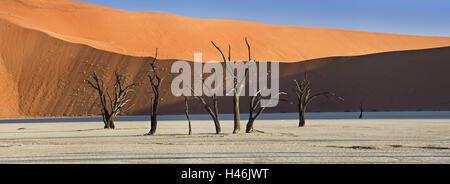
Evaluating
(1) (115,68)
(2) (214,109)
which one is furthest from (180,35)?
(2) (214,109)

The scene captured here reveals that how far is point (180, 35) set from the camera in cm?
9856

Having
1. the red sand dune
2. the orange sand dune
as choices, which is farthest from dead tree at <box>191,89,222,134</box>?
the orange sand dune

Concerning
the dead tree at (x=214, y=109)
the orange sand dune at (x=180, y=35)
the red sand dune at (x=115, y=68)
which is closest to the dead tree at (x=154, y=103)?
the dead tree at (x=214, y=109)

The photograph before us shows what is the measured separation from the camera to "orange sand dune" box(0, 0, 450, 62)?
8831 cm

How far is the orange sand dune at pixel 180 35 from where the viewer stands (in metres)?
88.3

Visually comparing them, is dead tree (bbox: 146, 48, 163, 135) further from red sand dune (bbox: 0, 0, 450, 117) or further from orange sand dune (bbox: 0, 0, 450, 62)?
orange sand dune (bbox: 0, 0, 450, 62)

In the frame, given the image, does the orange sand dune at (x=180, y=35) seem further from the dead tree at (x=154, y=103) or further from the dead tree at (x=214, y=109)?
the dead tree at (x=214, y=109)

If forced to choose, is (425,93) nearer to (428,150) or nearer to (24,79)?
(24,79)

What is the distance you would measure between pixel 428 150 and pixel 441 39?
368ft

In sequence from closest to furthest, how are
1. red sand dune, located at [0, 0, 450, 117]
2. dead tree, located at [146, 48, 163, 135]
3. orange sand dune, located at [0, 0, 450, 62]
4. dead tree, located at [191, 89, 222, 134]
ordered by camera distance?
1. dead tree, located at [191, 89, 222, 134]
2. dead tree, located at [146, 48, 163, 135]
3. red sand dune, located at [0, 0, 450, 117]
4. orange sand dune, located at [0, 0, 450, 62]

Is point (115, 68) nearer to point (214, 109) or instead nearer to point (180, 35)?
point (180, 35)

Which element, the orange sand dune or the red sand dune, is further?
the orange sand dune
